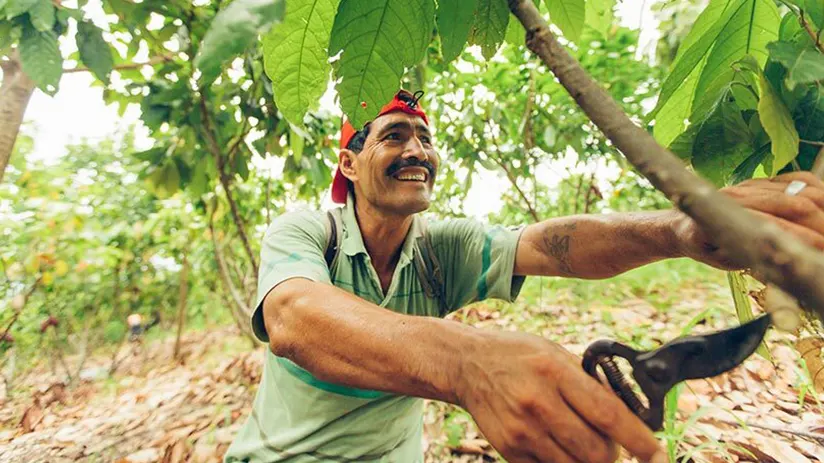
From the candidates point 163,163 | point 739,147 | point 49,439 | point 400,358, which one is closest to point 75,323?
point 49,439

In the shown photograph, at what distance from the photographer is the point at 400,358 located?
64cm

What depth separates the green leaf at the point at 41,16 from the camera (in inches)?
38.7

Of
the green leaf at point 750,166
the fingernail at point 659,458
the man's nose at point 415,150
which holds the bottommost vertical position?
the fingernail at point 659,458

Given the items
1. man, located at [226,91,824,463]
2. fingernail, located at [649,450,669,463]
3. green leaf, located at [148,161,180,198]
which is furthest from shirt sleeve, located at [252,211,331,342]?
green leaf, located at [148,161,180,198]

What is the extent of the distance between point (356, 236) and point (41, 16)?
92 centimetres

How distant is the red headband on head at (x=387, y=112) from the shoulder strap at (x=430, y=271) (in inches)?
17.3

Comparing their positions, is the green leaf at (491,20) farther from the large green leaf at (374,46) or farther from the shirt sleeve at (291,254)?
the shirt sleeve at (291,254)

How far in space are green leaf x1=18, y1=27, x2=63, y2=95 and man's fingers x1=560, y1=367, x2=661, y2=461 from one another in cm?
128

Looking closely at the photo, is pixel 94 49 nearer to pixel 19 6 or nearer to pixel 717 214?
pixel 19 6

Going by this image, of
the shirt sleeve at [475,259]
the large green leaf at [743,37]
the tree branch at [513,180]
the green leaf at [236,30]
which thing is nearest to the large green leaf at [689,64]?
the large green leaf at [743,37]

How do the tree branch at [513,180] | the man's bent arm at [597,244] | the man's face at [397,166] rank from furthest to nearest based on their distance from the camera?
the tree branch at [513,180]
the man's face at [397,166]
the man's bent arm at [597,244]

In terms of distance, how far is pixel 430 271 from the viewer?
147 centimetres

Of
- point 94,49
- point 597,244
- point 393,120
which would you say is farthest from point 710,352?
point 94,49

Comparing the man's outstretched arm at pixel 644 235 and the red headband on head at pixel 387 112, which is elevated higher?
the red headband on head at pixel 387 112
